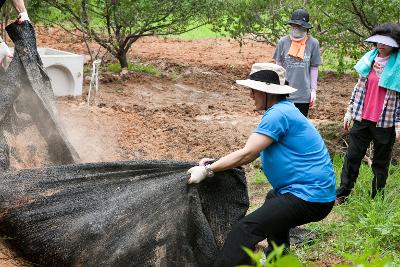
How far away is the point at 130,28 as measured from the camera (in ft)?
36.7

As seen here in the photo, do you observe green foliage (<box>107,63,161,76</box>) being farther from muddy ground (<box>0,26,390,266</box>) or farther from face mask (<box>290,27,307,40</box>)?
face mask (<box>290,27,307,40</box>)

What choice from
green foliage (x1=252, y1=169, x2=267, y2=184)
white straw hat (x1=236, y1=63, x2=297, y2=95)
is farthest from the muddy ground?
white straw hat (x1=236, y1=63, x2=297, y2=95)

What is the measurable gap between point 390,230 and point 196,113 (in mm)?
4740

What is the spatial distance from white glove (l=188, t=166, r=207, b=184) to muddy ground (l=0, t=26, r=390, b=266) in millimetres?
1111

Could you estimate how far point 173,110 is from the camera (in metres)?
9.41

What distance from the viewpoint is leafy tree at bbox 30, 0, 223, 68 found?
34.9 ft

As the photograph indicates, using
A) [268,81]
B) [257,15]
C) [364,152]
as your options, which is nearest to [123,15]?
[257,15]

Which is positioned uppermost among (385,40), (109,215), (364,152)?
(385,40)

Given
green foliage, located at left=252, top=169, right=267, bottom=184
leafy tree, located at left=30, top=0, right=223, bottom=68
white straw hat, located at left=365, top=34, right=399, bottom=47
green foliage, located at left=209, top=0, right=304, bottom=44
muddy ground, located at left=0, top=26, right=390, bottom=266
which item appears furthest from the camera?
green foliage, located at left=209, top=0, right=304, bottom=44

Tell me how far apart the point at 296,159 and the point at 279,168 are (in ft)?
0.37

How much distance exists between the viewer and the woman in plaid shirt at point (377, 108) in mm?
5539

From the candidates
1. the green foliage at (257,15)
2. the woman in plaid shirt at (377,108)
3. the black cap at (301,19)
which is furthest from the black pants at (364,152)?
the green foliage at (257,15)

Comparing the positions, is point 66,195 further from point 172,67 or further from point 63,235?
point 172,67

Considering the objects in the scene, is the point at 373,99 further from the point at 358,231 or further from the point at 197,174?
the point at 197,174
